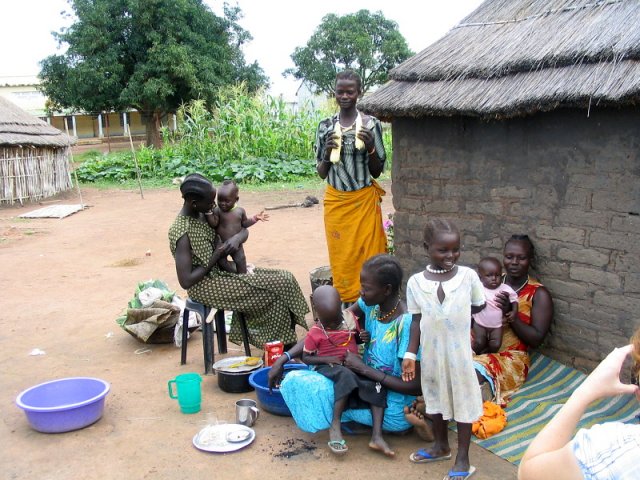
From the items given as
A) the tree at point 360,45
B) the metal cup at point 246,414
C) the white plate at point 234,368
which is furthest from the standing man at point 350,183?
the tree at point 360,45

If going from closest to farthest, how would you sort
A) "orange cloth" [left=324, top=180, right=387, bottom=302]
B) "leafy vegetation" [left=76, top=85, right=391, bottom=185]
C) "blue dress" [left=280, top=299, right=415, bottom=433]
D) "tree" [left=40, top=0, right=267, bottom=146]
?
"blue dress" [left=280, top=299, right=415, bottom=433] → "orange cloth" [left=324, top=180, right=387, bottom=302] → "leafy vegetation" [left=76, top=85, right=391, bottom=185] → "tree" [left=40, top=0, right=267, bottom=146]

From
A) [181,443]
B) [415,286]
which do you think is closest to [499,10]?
[415,286]

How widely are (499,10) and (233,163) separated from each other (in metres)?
11.8

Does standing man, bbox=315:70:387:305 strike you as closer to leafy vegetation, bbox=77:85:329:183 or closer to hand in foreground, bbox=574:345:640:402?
hand in foreground, bbox=574:345:640:402

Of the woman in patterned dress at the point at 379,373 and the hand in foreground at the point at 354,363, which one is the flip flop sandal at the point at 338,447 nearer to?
the woman in patterned dress at the point at 379,373

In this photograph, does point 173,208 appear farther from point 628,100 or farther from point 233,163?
point 628,100

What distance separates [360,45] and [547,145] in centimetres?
2956

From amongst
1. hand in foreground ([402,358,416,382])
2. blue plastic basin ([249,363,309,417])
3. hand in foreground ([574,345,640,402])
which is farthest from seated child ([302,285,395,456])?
hand in foreground ([574,345,640,402])

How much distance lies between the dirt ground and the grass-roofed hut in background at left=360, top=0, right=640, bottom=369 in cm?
133

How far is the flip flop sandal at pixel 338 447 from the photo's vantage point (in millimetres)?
3264

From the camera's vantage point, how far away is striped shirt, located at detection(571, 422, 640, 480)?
1389mm

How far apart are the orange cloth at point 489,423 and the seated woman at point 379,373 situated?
0.30 meters

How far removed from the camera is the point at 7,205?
13977 mm

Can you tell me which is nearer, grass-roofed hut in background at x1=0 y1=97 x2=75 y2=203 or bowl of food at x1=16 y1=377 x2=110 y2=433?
bowl of food at x1=16 y1=377 x2=110 y2=433
